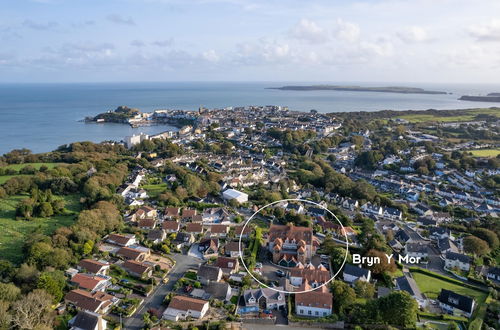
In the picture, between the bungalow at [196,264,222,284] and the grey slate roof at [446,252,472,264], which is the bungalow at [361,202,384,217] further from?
the bungalow at [196,264,222,284]

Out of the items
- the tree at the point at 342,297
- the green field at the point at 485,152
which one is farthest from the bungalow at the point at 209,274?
the green field at the point at 485,152

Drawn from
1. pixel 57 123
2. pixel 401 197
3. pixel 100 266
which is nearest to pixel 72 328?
pixel 100 266

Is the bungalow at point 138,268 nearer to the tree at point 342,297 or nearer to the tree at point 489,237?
the tree at point 342,297

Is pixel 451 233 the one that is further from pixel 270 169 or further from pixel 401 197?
pixel 270 169

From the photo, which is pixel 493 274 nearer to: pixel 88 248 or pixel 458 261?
pixel 458 261

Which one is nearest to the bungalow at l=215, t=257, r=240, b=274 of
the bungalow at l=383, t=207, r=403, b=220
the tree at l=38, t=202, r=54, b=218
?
the tree at l=38, t=202, r=54, b=218

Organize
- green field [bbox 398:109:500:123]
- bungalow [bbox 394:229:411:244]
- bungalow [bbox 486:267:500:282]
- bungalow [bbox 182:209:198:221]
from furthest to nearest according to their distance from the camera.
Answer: green field [bbox 398:109:500:123] < bungalow [bbox 182:209:198:221] < bungalow [bbox 394:229:411:244] < bungalow [bbox 486:267:500:282]
